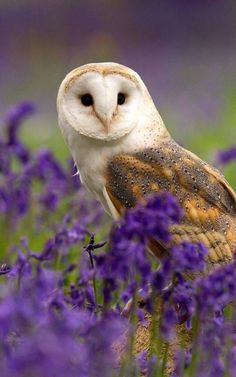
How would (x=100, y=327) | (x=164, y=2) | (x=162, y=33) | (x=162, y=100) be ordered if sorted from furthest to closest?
1. (x=164, y=2)
2. (x=162, y=33)
3. (x=162, y=100)
4. (x=100, y=327)

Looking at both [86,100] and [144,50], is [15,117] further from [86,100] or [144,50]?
[144,50]

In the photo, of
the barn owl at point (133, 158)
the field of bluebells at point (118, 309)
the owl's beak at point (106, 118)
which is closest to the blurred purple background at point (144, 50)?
the barn owl at point (133, 158)

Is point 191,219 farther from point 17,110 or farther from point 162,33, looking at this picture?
point 162,33

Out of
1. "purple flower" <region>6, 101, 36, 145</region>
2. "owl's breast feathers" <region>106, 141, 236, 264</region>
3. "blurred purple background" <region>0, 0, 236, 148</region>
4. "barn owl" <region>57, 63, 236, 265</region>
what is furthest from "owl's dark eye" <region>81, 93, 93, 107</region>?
"blurred purple background" <region>0, 0, 236, 148</region>

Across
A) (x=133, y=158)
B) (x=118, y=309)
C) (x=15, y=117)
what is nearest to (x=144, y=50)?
(x=15, y=117)

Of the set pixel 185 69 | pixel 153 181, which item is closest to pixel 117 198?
pixel 153 181

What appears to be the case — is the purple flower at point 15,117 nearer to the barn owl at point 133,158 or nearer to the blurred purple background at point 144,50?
the barn owl at point 133,158
